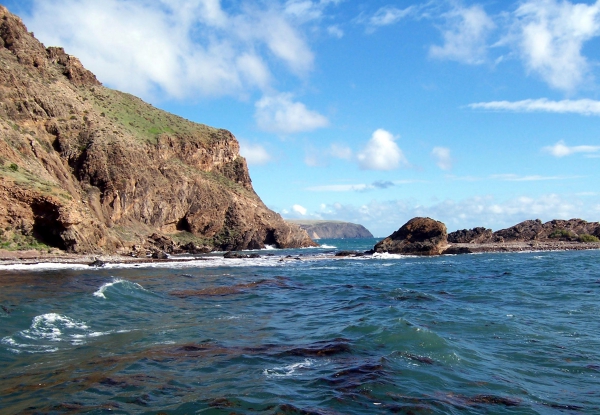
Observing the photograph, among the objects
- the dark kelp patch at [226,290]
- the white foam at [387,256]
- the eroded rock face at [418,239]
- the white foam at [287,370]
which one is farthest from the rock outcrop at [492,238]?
the white foam at [287,370]

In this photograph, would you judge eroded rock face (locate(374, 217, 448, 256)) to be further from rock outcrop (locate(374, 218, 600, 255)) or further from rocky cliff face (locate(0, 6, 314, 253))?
rocky cliff face (locate(0, 6, 314, 253))

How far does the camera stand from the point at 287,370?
35.8 ft

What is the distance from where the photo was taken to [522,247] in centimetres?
6769

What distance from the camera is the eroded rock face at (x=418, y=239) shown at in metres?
62.8

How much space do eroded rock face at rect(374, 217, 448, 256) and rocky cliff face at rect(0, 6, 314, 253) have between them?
29.3m

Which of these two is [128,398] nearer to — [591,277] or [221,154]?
[591,277]

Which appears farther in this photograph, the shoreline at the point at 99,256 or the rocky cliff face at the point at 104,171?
the rocky cliff face at the point at 104,171

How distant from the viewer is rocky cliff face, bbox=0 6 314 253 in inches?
1700

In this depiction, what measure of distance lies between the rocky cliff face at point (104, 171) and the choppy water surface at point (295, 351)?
19946 mm

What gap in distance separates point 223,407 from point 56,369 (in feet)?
15.6

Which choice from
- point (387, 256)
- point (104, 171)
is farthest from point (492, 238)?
point (104, 171)

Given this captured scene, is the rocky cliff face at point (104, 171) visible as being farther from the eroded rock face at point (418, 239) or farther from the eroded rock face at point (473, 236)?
the eroded rock face at point (473, 236)

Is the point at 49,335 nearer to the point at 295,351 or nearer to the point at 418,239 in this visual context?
the point at 295,351

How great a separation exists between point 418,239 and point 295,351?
55.7 metres
